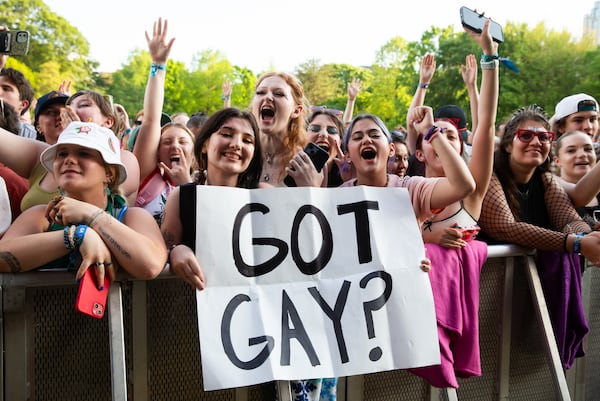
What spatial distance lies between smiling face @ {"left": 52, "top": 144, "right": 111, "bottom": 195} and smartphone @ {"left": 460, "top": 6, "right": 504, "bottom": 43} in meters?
2.05

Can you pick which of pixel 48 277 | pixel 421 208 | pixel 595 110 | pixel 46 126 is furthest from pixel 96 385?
pixel 595 110

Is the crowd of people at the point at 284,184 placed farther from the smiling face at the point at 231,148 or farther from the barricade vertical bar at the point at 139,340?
the barricade vertical bar at the point at 139,340

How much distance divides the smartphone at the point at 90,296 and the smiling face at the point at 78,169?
17.8 inches

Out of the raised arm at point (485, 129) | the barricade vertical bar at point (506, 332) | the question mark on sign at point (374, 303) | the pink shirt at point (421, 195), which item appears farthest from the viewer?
the barricade vertical bar at point (506, 332)

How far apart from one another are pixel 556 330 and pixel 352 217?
1648mm

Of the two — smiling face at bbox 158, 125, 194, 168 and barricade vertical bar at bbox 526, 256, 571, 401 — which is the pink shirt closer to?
barricade vertical bar at bbox 526, 256, 571, 401

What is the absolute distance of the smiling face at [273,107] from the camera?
4.07 metres

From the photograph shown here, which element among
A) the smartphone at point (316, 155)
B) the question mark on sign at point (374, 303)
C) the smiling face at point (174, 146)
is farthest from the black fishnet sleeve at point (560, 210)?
the smiling face at point (174, 146)

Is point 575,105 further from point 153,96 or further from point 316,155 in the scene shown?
point 153,96

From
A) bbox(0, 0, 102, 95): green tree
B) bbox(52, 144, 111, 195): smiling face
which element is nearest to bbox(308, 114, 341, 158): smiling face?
bbox(52, 144, 111, 195): smiling face

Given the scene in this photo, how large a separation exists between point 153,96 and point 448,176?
6.03 ft

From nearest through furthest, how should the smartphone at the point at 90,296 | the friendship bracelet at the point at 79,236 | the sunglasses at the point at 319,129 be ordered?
the smartphone at the point at 90,296 → the friendship bracelet at the point at 79,236 → the sunglasses at the point at 319,129

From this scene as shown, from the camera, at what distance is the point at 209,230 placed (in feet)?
8.73

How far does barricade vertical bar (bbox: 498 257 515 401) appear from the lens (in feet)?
11.6
